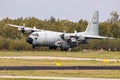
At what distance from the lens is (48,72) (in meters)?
33.2

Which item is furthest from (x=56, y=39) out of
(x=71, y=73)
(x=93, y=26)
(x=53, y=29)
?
(x=71, y=73)

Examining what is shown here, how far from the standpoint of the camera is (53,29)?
11425 cm

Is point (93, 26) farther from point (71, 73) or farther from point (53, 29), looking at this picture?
point (71, 73)

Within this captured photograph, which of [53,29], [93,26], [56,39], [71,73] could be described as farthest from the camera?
[53,29]

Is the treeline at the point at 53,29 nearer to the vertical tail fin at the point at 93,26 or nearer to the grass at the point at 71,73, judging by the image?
the vertical tail fin at the point at 93,26

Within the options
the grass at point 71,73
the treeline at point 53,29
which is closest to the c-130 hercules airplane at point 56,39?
the treeline at point 53,29

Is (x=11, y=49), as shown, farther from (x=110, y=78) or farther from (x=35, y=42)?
(x=110, y=78)

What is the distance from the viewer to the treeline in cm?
8062

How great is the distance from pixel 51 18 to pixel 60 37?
55386 mm

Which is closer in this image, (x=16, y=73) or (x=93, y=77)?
(x=93, y=77)

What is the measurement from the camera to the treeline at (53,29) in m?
80.6

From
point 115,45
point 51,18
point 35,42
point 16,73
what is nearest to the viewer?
point 16,73

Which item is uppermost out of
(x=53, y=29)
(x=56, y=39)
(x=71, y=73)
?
(x=53, y=29)

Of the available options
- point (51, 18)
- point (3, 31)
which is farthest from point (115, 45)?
point (51, 18)
